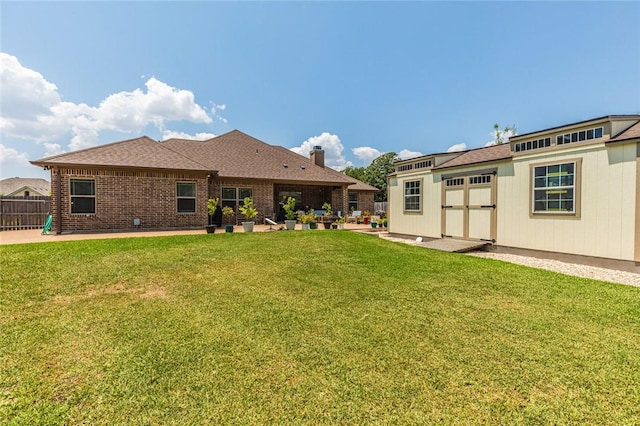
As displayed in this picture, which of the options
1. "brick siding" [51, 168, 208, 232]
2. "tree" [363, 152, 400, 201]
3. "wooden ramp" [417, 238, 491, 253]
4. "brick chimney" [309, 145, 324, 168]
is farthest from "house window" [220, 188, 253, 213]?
"tree" [363, 152, 400, 201]

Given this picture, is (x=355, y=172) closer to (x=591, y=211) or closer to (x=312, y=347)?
(x=591, y=211)

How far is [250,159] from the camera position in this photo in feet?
68.5

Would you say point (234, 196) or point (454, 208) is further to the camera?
point (234, 196)

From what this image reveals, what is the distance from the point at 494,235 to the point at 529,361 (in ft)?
26.4

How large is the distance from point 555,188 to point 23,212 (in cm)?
2380

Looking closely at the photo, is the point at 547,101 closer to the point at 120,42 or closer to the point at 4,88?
the point at 120,42

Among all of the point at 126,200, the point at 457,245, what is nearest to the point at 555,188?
the point at 457,245

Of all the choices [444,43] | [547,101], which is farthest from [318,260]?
[547,101]

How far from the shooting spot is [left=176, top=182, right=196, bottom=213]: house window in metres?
14.9

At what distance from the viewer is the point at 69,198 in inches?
510

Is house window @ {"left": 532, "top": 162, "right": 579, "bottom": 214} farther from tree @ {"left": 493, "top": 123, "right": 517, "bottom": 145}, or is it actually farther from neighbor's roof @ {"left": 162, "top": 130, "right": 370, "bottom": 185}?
tree @ {"left": 493, "top": 123, "right": 517, "bottom": 145}

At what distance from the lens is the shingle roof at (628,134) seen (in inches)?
269

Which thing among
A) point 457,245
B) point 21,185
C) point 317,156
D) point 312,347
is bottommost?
point 312,347

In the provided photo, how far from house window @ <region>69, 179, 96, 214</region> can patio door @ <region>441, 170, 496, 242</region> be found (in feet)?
50.3
